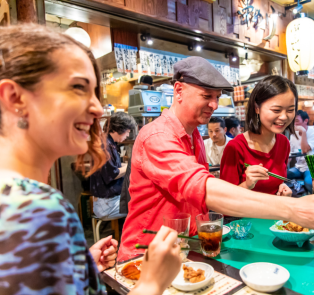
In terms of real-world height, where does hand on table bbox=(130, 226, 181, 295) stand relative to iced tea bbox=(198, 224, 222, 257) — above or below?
above

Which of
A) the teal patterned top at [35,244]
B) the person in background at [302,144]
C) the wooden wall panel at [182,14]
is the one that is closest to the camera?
the teal patterned top at [35,244]

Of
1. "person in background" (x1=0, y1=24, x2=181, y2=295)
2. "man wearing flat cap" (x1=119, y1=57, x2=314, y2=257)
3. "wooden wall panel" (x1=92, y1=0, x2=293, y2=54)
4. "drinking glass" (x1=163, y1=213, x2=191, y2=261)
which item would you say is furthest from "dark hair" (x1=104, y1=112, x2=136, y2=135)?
"person in background" (x1=0, y1=24, x2=181, y2=295)

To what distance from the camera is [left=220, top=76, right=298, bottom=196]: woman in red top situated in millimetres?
2131

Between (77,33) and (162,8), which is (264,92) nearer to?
(162,8)

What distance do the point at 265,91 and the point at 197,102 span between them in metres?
0.84

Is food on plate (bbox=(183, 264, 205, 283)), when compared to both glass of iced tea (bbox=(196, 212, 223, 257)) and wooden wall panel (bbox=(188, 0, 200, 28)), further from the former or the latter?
wooden wall panel (bbox=(188, 0, 200, 28))

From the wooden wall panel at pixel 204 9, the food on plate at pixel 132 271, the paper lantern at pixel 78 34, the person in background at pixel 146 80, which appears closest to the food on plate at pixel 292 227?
the food on plate at pixel 132 271

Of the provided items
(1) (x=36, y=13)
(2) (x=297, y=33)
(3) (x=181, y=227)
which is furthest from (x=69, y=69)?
(2) (x=297, y=33)

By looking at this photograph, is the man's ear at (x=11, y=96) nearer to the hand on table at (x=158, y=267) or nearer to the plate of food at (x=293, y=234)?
the hand on table at (x=158, y=267)

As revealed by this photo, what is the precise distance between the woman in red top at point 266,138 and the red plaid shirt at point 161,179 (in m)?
0.65

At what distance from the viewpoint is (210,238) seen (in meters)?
1.31

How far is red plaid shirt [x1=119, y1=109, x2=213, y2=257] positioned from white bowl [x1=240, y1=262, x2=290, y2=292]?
1.05 feet

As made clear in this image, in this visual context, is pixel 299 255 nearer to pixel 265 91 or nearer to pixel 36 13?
pixel 265 91

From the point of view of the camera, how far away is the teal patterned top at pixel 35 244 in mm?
502
